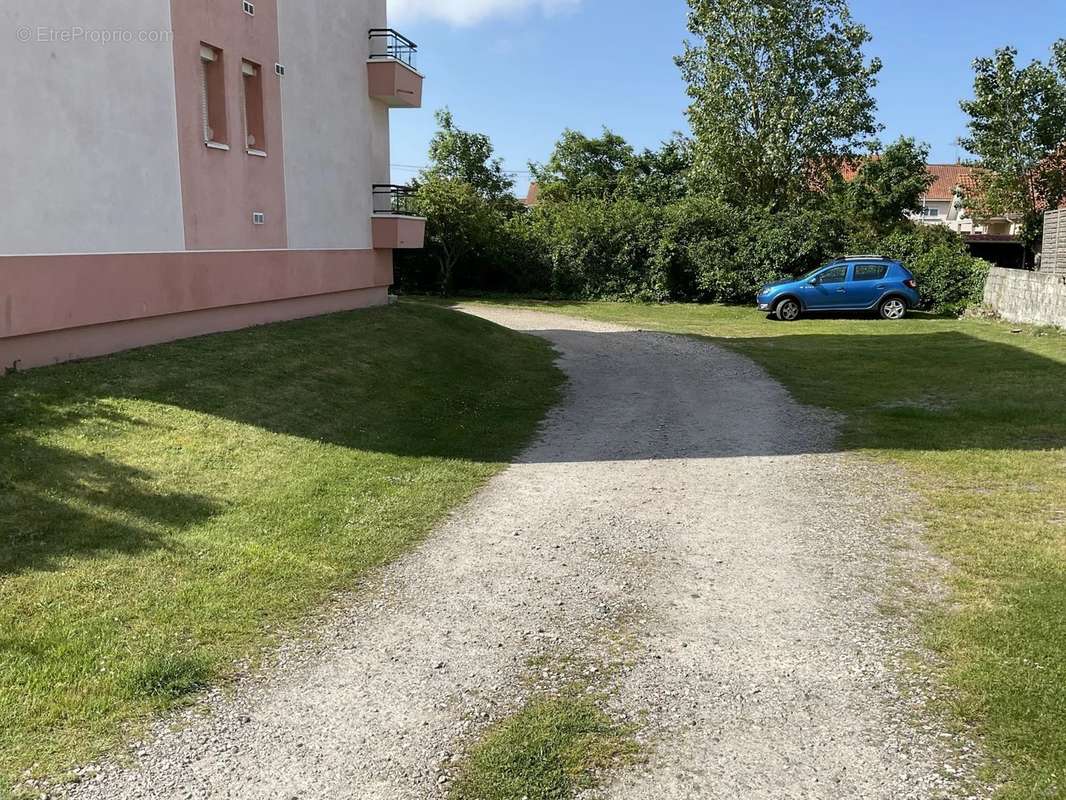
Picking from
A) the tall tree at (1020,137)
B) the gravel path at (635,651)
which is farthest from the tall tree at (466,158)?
the gravel path at (635,651)

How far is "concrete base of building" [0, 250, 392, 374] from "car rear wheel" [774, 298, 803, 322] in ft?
42.9

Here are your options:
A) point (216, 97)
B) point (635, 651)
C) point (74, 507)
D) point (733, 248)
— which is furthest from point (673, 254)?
point (635, 651)

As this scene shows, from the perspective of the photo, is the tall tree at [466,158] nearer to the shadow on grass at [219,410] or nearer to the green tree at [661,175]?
the green tree at [661,175]

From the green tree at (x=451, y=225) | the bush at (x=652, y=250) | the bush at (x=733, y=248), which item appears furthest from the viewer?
the green tree at (x=451, y=225)

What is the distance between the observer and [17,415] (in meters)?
7.96

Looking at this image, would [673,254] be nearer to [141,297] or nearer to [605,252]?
[605,252]

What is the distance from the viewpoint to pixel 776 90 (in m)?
32.1

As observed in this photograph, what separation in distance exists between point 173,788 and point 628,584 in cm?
303

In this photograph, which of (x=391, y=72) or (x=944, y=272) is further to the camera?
(x=944, y=272)

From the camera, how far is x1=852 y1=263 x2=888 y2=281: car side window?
23484mm

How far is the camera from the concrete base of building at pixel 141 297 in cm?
959

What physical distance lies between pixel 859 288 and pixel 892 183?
902 inches

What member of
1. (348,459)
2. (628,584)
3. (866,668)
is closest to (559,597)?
(628,584)

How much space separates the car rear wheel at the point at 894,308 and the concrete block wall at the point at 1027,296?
2196mm
